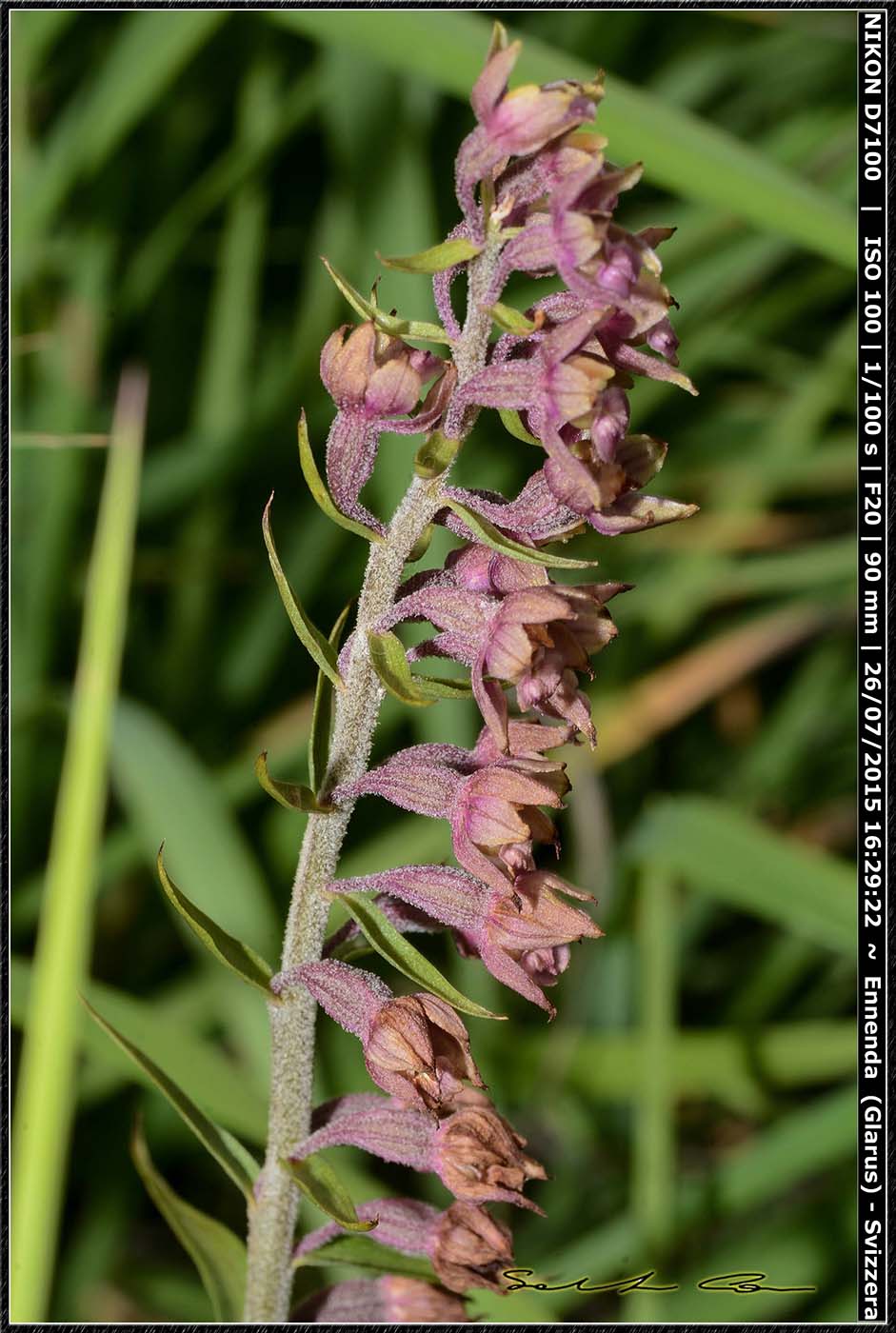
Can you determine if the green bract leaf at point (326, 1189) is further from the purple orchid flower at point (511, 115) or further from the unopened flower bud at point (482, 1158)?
the purple orchid flower at point (511, 115)

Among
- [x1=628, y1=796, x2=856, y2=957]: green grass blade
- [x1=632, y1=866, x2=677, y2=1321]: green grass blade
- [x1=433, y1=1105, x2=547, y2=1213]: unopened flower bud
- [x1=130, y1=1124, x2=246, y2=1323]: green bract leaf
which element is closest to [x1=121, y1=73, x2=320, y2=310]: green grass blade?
[x1=628, y1=796, x2=856, y2=957]: green grass blade

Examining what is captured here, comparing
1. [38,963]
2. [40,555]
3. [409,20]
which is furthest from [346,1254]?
[409,20]

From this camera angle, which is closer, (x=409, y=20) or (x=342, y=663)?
(x=342, y=663)

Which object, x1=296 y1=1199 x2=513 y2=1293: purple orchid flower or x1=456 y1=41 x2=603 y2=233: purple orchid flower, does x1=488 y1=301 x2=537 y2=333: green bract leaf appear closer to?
x1=456 y1=41 x2=603 y2=233: purple orchid flower

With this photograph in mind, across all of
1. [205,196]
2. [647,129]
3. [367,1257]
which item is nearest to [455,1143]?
[367,1257]

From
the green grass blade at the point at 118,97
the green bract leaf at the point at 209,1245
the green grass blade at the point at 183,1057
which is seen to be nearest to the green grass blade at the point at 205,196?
the green grass blade at the point at 118,97

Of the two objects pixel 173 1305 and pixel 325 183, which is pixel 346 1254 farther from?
pixel 325 183

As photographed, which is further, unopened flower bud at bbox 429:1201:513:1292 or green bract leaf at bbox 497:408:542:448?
unopened flower bud at bbox 429:1201:513:1292
